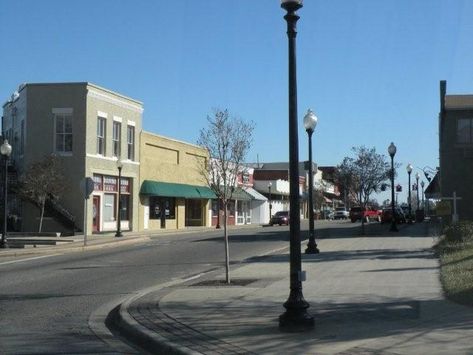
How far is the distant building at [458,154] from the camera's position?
131 feet

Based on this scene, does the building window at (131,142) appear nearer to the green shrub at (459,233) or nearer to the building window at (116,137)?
the building window at (116,137)

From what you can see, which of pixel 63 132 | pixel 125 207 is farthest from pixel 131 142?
pixel 63 132

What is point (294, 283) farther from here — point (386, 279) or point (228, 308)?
point (386, 279)

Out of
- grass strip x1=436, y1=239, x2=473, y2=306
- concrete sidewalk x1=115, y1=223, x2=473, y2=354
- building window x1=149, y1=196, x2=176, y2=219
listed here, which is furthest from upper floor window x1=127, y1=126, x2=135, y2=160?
concrete sidewalk x1=115, y1=223, x2=473, y2=354

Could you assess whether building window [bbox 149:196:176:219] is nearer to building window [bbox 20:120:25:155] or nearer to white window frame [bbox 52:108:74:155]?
white window frame [bbox 52:108:74:155]

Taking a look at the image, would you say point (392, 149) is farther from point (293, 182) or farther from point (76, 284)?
point (293, 182)

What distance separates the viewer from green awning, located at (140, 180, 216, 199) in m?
42.9

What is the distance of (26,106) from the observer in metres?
37.5

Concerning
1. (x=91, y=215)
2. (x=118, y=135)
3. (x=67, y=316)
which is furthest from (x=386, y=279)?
(x=118, y=135)

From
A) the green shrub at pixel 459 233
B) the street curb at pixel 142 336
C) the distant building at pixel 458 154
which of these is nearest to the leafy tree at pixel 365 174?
the distant building at pixel 458 154

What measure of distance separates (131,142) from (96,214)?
6.29m

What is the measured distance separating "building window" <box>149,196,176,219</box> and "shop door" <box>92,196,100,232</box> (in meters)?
6.80

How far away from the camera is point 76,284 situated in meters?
15.1

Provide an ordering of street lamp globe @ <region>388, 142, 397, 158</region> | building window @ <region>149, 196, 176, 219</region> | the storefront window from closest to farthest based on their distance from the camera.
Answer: street lamp globe @ <region>388, 142, 397, 158</region> → the storefront window → building window @ <region>149, 196, 176, 219</region>
